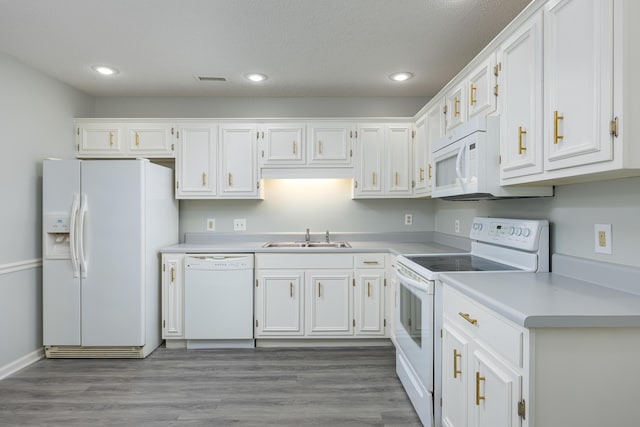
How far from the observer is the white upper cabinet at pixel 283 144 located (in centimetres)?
344

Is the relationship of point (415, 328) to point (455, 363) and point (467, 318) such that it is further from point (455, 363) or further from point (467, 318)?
point (467, 318)

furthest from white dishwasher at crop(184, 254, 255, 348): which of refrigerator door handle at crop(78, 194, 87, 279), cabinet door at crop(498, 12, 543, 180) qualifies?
cabinet door at crop(498, 12, 543, 180)

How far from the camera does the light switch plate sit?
1.58m

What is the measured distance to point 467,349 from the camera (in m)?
1.58

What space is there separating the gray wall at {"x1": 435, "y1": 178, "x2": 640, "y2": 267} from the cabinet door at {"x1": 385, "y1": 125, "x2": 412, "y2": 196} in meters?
1.20

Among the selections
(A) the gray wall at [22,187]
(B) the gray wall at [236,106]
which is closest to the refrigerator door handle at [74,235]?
(A) the gray wall at [22,187]

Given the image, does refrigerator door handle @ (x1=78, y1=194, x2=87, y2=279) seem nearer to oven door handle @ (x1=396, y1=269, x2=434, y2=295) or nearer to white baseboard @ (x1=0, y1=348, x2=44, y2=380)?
white baseboard @ (x1=0, y1=348, x2=44, y2=380)

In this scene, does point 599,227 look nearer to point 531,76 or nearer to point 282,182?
point 531,76

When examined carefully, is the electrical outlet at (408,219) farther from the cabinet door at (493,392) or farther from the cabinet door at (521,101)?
the cabinet door at (493,392)

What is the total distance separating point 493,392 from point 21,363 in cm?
335

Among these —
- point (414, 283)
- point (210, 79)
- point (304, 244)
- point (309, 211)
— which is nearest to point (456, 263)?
point (414, 283)

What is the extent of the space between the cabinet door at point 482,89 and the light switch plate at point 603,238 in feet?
2.58

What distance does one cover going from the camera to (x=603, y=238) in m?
1.61

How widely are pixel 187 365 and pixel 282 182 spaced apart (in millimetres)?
1892
